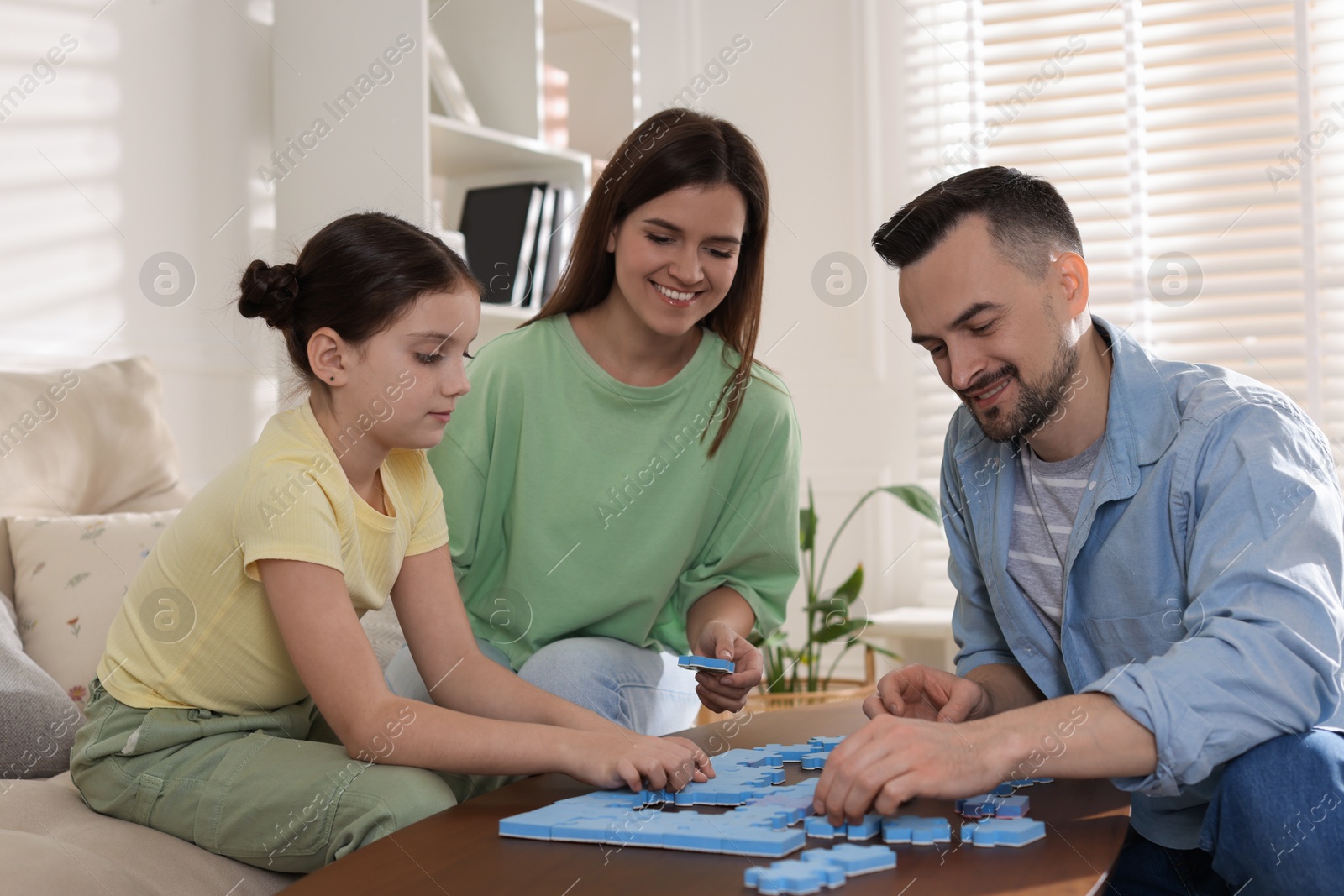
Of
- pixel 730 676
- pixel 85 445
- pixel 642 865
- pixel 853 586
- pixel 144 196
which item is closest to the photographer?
pixel 642 865

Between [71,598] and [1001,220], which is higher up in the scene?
[1001,220]

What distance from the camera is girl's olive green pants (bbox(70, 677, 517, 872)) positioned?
1.35m

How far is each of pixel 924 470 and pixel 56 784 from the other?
10.2ft

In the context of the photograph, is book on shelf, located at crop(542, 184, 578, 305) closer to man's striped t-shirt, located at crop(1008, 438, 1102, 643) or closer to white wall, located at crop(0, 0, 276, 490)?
white wall, located at crop(0, 0, 276, 490)

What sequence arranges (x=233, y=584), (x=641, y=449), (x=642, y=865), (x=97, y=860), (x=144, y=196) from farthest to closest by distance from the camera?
(x=144, y=196) → (x=641, y=449) → (x=233, y=584) → (x=97, y=860) → (x=642, y=865)

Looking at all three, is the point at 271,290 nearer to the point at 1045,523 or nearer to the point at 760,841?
the point at 760,841

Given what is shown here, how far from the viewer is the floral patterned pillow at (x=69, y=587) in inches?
79.4

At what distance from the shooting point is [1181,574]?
1.51 m

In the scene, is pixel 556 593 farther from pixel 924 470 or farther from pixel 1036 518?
pixel 924 470

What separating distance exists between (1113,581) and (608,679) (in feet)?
2.60

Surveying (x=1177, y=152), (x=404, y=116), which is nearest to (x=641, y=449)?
(x=404, y=116)

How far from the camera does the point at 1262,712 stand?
48.1 inches

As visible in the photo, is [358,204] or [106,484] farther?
[358,204]

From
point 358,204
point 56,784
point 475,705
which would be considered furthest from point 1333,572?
point 358,204
